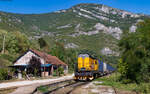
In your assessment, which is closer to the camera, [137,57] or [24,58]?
[137,57]

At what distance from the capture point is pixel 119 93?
52.7 feet

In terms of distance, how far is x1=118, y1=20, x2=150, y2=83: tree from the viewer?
22.0 metres

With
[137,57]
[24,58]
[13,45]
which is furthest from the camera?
[13,45]

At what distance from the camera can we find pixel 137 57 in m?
22.8

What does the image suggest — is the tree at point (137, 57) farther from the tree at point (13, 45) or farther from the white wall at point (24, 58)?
the tree at point (13, 45)

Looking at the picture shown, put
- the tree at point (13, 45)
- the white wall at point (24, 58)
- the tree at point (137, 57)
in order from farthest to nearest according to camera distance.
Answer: the tree at point (13, 45) < the white wall at point (24, 58) < the tree at point (137, 57)

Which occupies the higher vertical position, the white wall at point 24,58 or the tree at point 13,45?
the tree at point 13,45

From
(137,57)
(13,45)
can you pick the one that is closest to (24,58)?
(13,45)

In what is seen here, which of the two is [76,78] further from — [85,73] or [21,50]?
[21,50]

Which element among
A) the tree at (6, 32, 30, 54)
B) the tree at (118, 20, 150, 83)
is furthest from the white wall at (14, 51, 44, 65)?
the tree at (118, 20, 150, 83)

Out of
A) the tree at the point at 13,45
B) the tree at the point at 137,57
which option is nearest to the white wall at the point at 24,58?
the tree at the point at 13,45

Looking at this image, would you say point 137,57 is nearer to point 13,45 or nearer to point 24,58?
point 24,58

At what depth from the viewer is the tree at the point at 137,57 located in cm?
2201

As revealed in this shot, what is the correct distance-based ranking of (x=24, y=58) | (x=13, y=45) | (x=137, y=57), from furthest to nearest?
1. (x=13, y=45)
2. (x=24, y=58)
3. (x=137, y=57)
